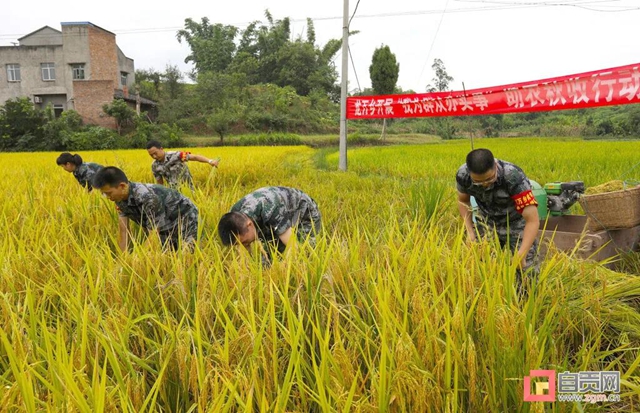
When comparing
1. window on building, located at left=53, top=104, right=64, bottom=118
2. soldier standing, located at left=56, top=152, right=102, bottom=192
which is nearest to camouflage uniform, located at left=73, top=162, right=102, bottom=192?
soldier standing, located at left=56, top=152, right=102, bottom=192

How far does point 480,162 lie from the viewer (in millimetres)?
2338

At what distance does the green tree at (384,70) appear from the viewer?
992 inches

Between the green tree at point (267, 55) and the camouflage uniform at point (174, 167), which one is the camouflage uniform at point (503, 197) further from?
the green tree at point (267, 55)

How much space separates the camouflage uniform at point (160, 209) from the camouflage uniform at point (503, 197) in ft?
6.18

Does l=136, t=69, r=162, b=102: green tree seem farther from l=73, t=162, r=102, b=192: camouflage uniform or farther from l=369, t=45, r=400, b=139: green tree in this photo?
l=73, t=162, r=102, b=192: camouflage uniform

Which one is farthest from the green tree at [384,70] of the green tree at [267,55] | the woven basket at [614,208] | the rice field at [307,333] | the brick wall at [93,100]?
the rice field at [307,333]

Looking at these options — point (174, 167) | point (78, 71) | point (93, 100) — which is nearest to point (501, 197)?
point (174, 167)

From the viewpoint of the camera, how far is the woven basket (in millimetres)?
2986

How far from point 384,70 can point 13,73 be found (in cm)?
2401

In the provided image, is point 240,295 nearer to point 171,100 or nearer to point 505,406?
point 505,406

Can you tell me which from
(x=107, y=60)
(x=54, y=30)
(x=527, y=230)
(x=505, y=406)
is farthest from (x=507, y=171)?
(x=54, y=30)

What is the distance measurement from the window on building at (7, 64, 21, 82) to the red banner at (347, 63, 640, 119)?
94.3ft

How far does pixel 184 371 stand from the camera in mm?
1208

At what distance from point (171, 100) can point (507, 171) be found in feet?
96.8
